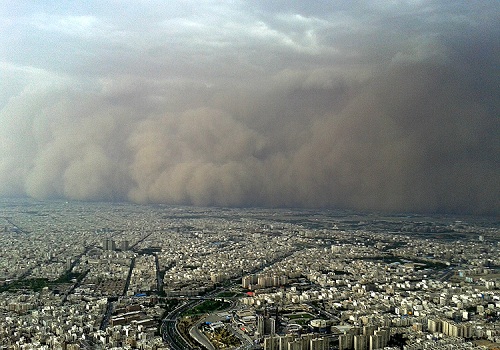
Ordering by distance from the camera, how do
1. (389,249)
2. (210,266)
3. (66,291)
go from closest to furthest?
(66,291), (210,266), (389,249)

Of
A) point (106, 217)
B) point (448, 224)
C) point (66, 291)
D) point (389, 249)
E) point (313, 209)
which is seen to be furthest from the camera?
point (313, 209)

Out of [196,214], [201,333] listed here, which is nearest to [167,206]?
[196,214]

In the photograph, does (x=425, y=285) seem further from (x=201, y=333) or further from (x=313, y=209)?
(x=313, y=209)

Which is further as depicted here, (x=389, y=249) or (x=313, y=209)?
(x=313, y=209)

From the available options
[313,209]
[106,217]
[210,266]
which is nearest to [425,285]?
[210,266]

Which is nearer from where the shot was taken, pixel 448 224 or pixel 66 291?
pixel 66 291

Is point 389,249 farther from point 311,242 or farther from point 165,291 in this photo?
point 165,291
